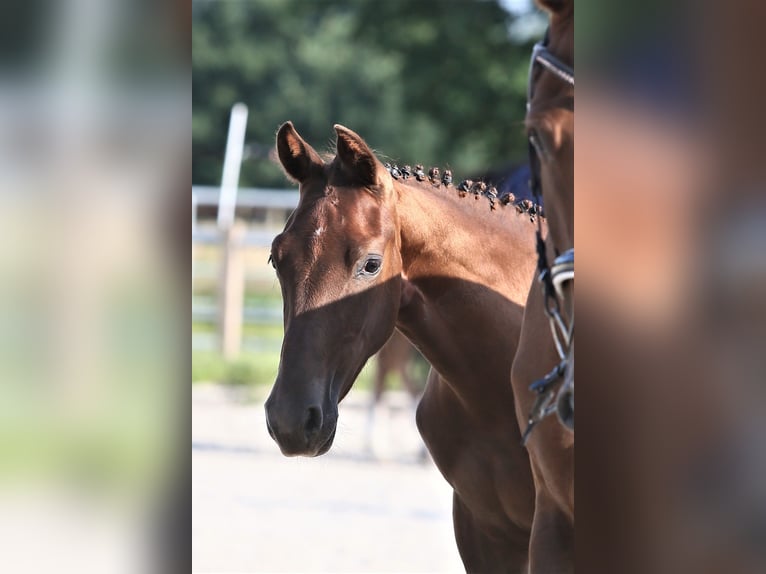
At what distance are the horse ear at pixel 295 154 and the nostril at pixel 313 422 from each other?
2.22 feet

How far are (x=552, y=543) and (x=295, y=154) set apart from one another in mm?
1183

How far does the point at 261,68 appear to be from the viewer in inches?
1073

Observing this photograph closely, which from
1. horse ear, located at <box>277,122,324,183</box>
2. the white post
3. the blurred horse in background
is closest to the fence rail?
the white post

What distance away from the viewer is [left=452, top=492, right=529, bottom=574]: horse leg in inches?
120

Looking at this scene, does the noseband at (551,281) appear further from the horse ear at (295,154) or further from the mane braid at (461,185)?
the mane braid at (461,185)

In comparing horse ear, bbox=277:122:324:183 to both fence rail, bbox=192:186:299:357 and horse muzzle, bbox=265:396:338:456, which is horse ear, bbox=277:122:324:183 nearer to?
horse muzzle, bbox=265:396:338:456

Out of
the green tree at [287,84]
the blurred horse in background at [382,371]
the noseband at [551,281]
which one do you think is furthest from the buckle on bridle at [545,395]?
the green tree at [287,84]
